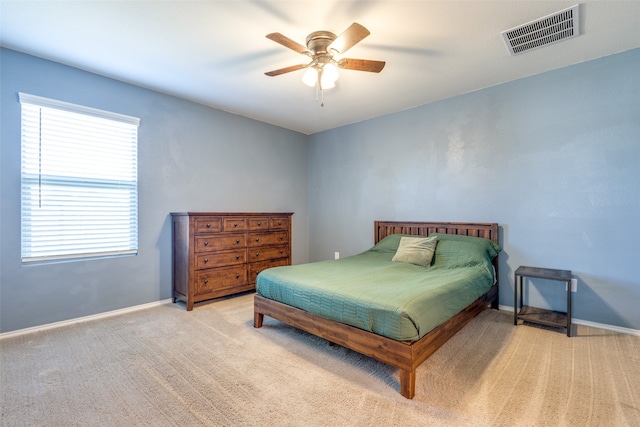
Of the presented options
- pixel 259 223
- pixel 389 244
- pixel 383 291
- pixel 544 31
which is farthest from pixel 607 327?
pixel 259 223

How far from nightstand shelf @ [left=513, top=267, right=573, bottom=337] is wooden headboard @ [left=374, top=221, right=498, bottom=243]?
0.54 metres

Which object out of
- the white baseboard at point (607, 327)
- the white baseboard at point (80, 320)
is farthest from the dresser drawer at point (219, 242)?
the white baseboard at point (607, 327)

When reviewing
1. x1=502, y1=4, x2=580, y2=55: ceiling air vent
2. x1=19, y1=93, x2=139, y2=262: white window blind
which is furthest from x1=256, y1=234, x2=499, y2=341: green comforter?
x1=502, y1=4, x2=580, y2=55: ceiling air vent

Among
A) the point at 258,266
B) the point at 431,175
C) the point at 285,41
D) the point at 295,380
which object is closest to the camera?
the point at 295,380

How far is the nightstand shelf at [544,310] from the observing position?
2.58 m

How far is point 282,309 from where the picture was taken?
253cm

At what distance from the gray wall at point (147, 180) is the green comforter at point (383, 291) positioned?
5.61 ft

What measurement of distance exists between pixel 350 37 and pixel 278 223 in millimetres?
2823

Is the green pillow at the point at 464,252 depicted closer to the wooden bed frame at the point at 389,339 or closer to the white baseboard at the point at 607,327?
the wooden bed frame at the point at 389,339

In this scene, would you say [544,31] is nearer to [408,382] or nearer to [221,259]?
[408,382]

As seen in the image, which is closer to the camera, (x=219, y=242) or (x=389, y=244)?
(x=219, y=242)

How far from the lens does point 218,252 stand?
3.58 m

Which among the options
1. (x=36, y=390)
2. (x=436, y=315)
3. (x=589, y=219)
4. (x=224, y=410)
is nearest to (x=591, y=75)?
(x=589, y=219)

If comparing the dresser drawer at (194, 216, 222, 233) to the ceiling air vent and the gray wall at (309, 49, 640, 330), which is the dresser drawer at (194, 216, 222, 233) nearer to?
the gray wall at (309, 49, 640, 330)
